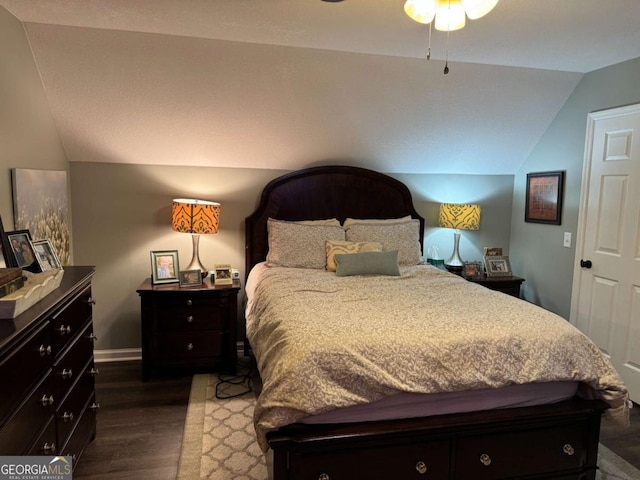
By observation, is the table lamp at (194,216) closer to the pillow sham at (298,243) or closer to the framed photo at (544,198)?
the pillow sham at (298,243)

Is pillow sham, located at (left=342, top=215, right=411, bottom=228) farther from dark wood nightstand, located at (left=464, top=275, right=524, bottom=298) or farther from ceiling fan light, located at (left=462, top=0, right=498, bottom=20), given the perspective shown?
ceiling fan light, located at (left=462, top=0, right=498, bottom=20)

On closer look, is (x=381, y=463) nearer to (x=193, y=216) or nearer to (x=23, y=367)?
(x=23, y=367)

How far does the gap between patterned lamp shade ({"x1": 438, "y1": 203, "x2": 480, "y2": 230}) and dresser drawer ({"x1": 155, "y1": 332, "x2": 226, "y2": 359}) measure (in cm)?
218

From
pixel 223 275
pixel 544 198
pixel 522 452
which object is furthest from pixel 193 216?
pixel 544 198

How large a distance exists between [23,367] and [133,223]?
218cm

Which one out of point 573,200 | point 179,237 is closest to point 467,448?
point 573,200

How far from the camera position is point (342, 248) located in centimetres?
334

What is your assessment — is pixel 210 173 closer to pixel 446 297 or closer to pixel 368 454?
pixel 446 297

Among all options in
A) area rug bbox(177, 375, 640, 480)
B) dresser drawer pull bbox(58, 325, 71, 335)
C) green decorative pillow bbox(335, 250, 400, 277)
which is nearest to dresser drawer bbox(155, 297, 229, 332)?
area rug bbox(177, 375, 640, 480)

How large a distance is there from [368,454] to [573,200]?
9.01ft

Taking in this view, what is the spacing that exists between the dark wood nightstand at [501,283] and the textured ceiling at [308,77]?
3.47 ft

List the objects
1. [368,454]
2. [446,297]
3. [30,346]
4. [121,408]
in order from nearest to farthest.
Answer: [30,346] → [368,454] → [446,297] → [121,408]

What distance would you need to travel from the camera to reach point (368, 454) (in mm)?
1833

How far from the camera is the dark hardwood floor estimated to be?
2.21m
